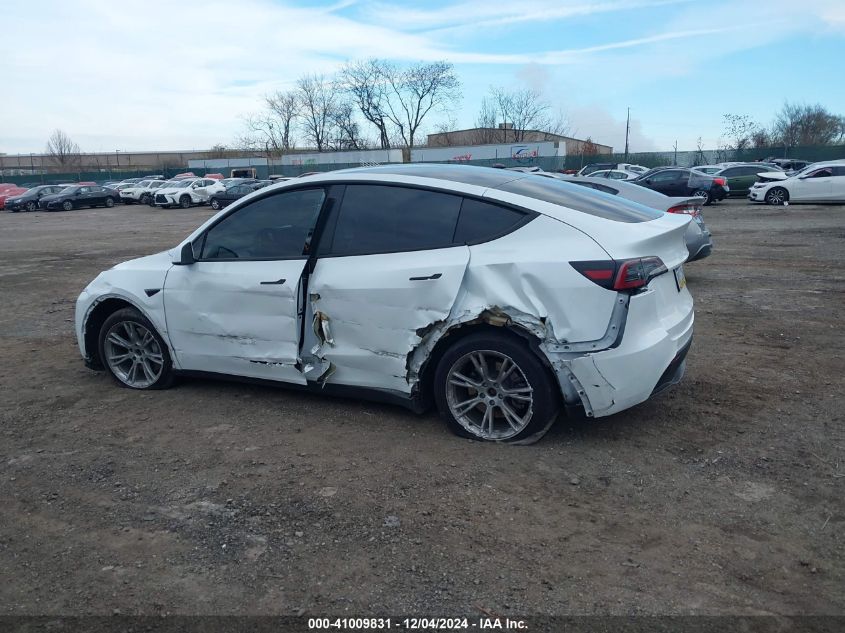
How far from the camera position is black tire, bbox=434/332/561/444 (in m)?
4.12

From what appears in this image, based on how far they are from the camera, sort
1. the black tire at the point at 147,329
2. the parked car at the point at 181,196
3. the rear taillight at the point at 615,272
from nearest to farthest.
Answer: the rear taillight at the point at 615,272 → the black tire at the point at 147,329 → the parked car at the point at 181,196

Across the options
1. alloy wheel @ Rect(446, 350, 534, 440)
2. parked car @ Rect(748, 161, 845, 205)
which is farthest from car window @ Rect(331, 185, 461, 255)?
parked car @ Rect(748, 161, 845, 205)

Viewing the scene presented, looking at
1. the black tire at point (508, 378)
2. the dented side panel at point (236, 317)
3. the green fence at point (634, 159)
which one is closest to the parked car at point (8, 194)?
the green fence at point (634, 159)

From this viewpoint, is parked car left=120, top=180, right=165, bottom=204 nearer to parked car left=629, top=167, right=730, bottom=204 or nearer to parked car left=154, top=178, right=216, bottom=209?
parked car left=154, top=178, right=216, bottom=209

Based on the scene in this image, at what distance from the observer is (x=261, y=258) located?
16.4 feet

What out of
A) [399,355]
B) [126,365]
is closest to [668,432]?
[399,355]

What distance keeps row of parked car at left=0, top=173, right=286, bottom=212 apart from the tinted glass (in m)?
31.7

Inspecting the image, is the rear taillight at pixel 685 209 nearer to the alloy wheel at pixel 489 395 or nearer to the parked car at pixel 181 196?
the alloy wheel at pixel 489 395

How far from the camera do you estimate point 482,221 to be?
4.36 metres

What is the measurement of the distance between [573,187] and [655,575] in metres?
2.96

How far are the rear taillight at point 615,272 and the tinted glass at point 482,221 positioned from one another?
20.6 inches

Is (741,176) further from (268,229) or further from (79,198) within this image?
(79,198)

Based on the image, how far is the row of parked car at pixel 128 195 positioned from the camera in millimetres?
37562

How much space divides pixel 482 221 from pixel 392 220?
63 centimetres
